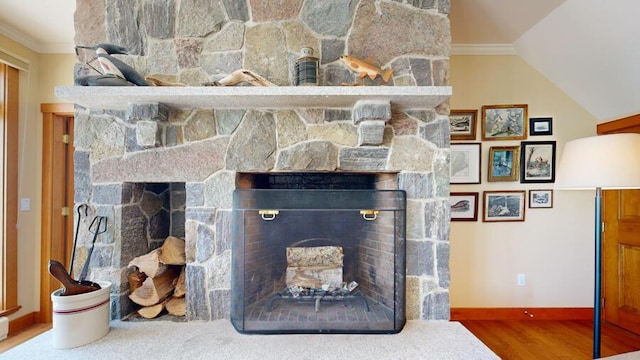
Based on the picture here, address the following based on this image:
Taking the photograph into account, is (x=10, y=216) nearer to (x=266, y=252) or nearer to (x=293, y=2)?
(x=266, y=252)

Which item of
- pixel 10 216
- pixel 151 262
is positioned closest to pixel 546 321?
pixel 151 262

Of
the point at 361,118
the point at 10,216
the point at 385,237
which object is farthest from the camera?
the point at 10,216

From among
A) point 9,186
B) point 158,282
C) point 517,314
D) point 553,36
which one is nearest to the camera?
point 158,282

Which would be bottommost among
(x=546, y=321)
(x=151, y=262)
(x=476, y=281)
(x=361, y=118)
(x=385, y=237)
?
(x=546, y=321)

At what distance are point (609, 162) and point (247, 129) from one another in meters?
1.98

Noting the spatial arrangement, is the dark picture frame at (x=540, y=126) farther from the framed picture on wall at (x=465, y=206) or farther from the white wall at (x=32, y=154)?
the white wall at (x=32, y=154)

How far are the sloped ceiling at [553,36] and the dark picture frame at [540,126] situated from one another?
328 millimetres

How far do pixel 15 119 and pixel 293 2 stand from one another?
270cm

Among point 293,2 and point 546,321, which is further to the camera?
point 546,321

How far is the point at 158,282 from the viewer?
5.88 ft

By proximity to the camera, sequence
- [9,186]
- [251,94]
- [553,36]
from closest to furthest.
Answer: [251,94] → [553,36] → [9,186]

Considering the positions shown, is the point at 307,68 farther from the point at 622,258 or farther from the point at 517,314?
the point at 622,258

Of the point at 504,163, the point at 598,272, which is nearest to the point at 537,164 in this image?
the point at 504,163

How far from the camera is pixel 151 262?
174 cm
